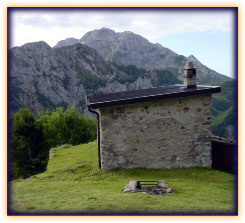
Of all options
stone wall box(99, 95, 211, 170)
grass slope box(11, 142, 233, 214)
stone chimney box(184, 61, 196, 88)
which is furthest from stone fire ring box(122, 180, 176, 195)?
stone chimney box(184, 61, 196, 88)

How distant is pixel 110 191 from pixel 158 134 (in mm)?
3952

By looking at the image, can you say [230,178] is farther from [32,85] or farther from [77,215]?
[32,85]

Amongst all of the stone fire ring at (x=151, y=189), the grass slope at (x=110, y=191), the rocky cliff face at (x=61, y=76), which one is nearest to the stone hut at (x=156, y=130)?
the grass slope at (x=110, y=191)

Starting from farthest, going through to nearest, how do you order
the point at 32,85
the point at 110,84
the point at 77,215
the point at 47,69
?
the point at 110,84 → the point at 47,69 → the point at 32,85 → the point at 77,215

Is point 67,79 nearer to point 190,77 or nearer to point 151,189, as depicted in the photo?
point 190,77

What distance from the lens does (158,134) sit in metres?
13.4

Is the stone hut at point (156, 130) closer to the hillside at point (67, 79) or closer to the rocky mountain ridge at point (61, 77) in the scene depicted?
the hillside at point (67, 79)

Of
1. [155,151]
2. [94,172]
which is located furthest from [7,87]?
[155,151]

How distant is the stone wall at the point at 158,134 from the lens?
43.1 feet

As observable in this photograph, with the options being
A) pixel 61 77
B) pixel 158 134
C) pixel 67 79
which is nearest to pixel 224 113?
pixel 67 79

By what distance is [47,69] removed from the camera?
6334 inches

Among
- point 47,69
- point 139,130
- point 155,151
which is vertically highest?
point 47,69

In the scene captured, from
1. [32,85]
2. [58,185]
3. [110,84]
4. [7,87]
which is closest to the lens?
[7,87]

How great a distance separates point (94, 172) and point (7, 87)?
6294 millimetres
